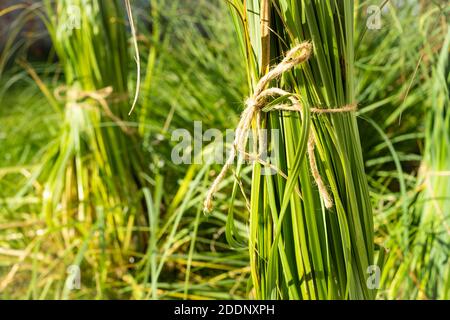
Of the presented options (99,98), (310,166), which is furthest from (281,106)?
(99,98)

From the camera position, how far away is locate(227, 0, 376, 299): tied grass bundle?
2.18 ft

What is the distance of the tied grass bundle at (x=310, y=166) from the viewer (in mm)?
663

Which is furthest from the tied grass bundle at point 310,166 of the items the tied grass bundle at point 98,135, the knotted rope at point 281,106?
the tied grass bundle at point 98,135

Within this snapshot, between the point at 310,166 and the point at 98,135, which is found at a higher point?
the point at 98,135

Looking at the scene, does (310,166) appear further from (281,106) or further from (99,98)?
(99,98)

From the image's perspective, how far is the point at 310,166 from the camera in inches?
26.2

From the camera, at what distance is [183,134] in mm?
1652

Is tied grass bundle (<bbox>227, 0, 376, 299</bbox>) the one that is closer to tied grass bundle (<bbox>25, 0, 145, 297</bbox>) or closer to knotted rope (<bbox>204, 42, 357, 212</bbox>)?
knotted rope (<bbox>204, 42, 357, 212</bbox>)

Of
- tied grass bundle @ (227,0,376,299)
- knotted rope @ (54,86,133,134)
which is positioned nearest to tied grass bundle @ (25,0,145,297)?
knotted rope @ (54,86,133,134)

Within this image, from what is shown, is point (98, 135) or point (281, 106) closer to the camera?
point (281, 106)

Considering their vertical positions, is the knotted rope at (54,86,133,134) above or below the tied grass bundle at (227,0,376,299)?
above
